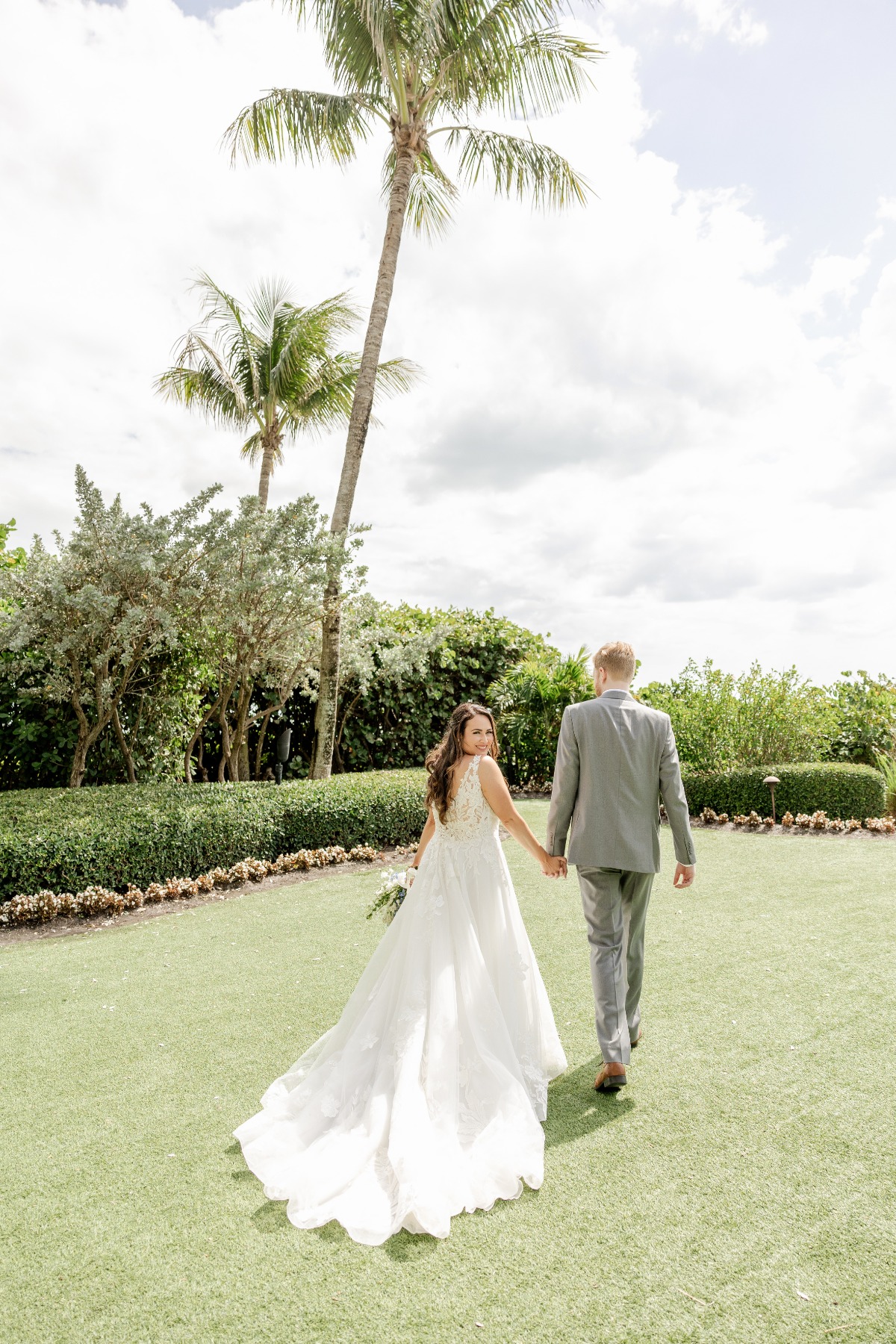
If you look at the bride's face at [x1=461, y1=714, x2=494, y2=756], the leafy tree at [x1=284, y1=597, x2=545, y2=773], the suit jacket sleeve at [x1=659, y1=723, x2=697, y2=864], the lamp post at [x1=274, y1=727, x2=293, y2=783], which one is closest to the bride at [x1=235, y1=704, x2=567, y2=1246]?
the bride's face at [x1=461, y1=714, x2=494, y2=756]

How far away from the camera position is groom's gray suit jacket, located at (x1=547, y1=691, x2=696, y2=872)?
3.78 m

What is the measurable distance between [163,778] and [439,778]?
8.21m

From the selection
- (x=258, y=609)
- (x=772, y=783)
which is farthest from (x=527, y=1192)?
(x=772, y=783)

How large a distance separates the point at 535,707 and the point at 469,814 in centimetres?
1051

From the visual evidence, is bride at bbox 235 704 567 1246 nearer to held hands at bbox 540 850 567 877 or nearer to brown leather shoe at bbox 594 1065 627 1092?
held hands at bbox 540 850 567 877

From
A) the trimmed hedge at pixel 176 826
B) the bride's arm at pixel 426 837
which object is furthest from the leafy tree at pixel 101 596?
the bride's arm at pixel 426 837

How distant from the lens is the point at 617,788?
3842mm

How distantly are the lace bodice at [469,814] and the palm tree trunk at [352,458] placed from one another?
7245 millimetres

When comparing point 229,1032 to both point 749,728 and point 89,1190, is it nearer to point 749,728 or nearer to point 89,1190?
point 89,1190

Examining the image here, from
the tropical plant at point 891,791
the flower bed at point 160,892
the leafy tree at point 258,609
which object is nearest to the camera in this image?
the flower bed at point 160,892

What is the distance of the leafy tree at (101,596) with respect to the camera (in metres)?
8.72

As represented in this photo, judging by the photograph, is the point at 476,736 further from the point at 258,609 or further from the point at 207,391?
the point at 207,391

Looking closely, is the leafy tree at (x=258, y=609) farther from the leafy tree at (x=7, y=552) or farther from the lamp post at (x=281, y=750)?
the leafy tree at (x=7, y=552)

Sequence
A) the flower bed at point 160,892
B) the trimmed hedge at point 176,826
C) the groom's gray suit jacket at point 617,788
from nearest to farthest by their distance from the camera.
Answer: the groom's gray suit jacket at point 617,788 < the flower bed at point 160,892 < the trimmed hedge at point 176,826
